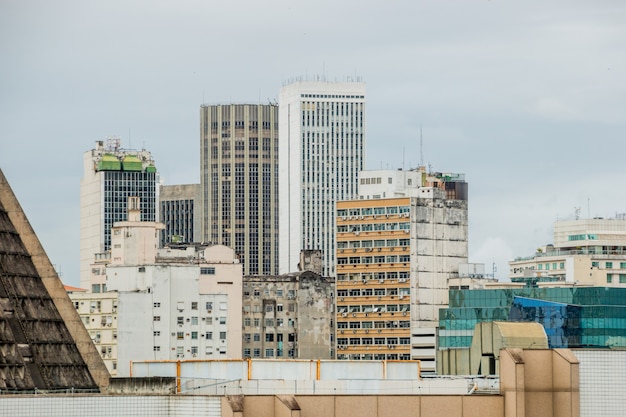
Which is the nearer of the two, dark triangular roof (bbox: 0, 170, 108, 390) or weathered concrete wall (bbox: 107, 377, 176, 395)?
weathered concrete wall (bbox: 107, 377, 176, 395)

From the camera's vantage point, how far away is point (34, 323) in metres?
164

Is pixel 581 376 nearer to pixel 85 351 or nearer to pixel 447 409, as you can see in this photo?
pixel 447 409

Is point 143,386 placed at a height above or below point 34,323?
above

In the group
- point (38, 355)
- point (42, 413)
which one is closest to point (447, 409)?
point (42, 413)

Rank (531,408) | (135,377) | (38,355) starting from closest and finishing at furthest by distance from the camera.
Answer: (531,408) → (135,377) → (38,355)

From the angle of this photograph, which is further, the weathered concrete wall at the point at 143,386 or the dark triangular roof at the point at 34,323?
the dark triangular roof at the point at 34,323

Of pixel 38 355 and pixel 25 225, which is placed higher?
pixel 25 225

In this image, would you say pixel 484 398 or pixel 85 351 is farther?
pixel 85 351

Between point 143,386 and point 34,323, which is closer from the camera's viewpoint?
point 143,386

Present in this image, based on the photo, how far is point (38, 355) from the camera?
526 ft

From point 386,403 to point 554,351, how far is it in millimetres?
6366

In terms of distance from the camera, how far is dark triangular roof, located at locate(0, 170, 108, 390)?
6211 inches

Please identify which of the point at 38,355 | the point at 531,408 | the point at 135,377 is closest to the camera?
the point at 531,408

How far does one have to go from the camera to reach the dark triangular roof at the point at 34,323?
15775cm
